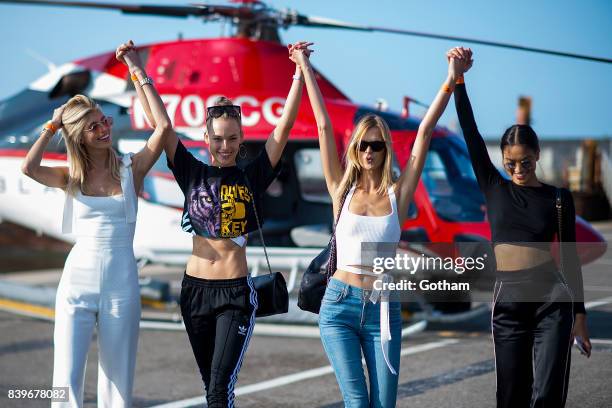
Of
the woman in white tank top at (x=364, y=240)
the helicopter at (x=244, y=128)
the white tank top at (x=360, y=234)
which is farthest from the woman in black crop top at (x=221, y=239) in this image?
the helicopter at (x=244, y=128)

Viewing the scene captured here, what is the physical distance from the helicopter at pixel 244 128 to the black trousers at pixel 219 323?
12.8 feet

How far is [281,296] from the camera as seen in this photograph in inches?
160

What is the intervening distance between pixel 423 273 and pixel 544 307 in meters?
3.37

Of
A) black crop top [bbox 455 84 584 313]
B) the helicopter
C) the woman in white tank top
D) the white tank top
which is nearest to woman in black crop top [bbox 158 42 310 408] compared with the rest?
the woman in white tank top

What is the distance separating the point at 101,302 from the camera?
379 cm

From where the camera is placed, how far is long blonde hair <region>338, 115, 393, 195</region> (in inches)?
151

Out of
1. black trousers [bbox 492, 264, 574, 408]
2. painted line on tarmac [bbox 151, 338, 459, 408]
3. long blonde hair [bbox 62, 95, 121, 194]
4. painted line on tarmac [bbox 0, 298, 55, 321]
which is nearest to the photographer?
black trousers [bbox 492, 264, 574, 408]

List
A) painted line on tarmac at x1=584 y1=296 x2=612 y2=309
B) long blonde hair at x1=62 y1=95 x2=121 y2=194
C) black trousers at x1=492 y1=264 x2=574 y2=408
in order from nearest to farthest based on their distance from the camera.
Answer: black trousers at x1=492 y1=264 x2=574 y2=408 < long blonde hair at x1=62 y1=95 x2=121 y2=194 < painted line on tarmac at x1=584 y1=296 x2=612 y2=309

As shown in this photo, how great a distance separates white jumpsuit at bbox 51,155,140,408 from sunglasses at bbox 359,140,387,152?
120cm

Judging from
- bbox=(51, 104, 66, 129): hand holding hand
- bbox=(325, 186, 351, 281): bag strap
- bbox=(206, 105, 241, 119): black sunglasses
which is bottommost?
bbox=(325, 186, 351, 281): bag strap

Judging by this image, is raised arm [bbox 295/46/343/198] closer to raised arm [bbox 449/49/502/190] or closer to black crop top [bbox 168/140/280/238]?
black crop top [bbox 168/140/280/238]

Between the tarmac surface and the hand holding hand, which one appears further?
the tarmac surface

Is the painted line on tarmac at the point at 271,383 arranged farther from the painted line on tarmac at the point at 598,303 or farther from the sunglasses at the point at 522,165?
the painted line on tarmac at the point at 598,303

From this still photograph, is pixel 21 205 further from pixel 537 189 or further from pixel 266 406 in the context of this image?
pixel 537 189
